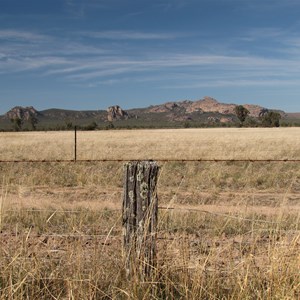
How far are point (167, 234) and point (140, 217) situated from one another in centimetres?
114

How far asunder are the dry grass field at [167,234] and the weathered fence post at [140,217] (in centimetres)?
14

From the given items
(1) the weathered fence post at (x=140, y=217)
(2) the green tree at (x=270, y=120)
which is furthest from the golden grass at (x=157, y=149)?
(2) the green tree at (x=270, y=120)

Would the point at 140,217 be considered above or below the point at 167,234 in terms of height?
above

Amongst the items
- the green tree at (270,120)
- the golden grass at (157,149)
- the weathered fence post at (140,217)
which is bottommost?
the golden grass at (157,149)

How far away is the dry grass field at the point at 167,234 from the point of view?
3.92 metres

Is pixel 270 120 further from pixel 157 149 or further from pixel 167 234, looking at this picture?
pixel 167 234

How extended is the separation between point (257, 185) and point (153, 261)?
10174mm

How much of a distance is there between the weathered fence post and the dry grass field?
0.47ft

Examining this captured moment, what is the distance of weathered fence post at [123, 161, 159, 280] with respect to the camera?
157 inches

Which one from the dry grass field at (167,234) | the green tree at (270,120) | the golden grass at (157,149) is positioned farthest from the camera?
the green tree at (270,120)

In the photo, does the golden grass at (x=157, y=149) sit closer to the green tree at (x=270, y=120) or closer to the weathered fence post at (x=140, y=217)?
the weathered fence post at (x=140, y=217)

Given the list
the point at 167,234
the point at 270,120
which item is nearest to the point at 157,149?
the point at 167,234

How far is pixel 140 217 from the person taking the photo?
4.04m

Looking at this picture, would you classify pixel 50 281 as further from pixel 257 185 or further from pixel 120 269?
pixel 257 185
